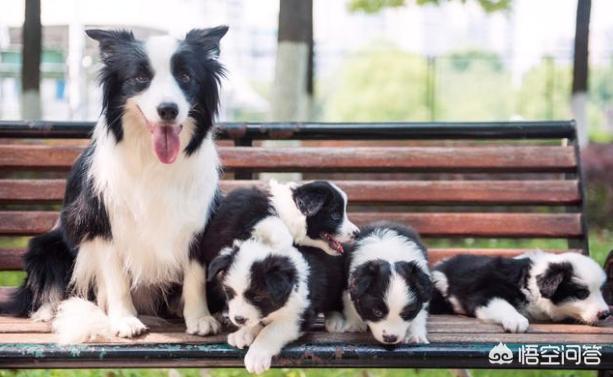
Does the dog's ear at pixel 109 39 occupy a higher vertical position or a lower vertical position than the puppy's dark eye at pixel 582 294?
higher

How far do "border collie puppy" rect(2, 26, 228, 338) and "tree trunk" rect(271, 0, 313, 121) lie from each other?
4146mm

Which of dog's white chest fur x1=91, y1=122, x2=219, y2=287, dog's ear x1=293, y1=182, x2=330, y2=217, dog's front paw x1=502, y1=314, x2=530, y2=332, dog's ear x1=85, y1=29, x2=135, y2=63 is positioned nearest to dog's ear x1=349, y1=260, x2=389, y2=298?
dog's ear x1=293, y1=182, x2=330, y2=217

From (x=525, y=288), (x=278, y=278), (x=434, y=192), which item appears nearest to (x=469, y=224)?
(x=434, y=192)

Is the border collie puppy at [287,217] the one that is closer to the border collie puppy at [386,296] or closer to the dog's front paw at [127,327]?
the border collie puppy at [386,296]

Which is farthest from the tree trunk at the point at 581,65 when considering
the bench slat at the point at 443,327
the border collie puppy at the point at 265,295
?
the border collie puppy at the point at 265,295

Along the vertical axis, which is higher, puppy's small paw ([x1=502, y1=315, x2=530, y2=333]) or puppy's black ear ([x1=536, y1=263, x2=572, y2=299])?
puppy's black ear ([x1=536, y1=263, x2=572, y2=299])

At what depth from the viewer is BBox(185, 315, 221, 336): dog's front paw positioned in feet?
9.83

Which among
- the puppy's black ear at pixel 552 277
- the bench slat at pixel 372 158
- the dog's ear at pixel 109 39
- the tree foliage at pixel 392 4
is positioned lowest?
the puppy's black ear at pixel 552 277

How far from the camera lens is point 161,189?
121 inches

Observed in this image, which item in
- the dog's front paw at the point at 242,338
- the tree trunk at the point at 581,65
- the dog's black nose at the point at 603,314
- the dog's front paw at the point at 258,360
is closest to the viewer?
the dog's front paw at the point at 258,360

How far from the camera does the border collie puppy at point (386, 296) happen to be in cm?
292

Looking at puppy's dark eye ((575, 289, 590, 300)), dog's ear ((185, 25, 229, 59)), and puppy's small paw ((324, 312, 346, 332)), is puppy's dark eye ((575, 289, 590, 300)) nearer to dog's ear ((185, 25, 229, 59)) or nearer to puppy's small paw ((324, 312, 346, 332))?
puppy's small paw ((324, 312, 346, 332))

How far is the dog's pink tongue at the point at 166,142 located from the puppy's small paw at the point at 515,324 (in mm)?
1651

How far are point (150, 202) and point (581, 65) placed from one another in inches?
353
